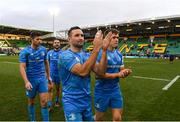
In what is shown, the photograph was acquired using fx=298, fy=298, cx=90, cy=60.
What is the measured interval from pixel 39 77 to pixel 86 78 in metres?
3.27

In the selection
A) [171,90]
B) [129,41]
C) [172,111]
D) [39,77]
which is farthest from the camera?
[129,41]

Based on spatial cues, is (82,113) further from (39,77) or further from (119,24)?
(119,24)

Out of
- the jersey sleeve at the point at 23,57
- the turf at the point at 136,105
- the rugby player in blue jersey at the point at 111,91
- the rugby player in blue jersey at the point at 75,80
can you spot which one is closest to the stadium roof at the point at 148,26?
the turf at the point at 136,105

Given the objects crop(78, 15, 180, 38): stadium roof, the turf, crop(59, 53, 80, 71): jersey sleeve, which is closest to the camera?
crop(59, 53, 80, 71): jersey sleeve

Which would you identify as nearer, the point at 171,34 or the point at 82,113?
the point at 82,113

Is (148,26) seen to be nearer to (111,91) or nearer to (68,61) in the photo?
(111,91)

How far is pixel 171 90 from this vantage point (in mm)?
13844

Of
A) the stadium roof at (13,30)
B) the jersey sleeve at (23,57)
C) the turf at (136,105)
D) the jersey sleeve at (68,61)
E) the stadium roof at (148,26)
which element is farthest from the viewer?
the stadium roof at (13,30)

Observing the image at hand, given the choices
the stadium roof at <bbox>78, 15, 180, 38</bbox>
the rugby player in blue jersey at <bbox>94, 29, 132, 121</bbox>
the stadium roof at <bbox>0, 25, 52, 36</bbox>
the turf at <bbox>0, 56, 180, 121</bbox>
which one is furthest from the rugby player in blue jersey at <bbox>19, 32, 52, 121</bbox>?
the stadium roof at <bbox>0, 25, 52, 36</bbox>

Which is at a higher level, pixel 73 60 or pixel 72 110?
pixel 73 60

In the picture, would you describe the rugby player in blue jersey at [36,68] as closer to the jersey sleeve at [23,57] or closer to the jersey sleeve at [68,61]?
the jersey sleeve at [23,57]

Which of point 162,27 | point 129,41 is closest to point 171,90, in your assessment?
point 162,27

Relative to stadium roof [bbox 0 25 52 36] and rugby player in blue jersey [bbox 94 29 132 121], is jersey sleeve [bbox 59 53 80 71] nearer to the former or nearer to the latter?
rugby player in blue jersey [bbox 94 29 132 121]

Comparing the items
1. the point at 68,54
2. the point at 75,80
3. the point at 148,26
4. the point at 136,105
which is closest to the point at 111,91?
the point at 75,80
